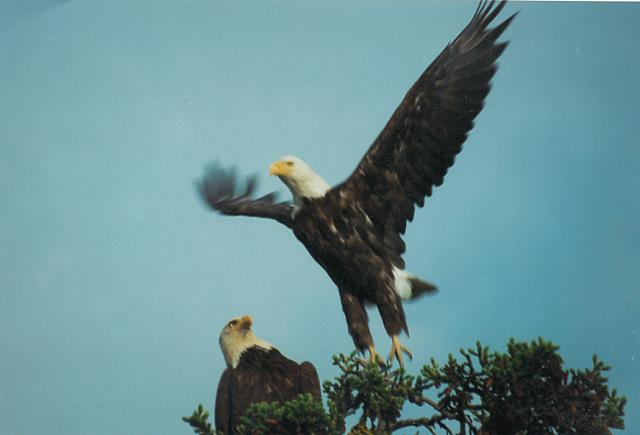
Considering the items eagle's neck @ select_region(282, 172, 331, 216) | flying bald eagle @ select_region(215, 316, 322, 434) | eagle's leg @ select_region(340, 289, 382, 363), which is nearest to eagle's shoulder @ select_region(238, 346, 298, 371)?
flying bald eagle @ select_region(215, 316, 322, 434)

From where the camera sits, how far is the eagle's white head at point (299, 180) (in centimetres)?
267

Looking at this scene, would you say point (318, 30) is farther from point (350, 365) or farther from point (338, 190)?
point (350, 365)

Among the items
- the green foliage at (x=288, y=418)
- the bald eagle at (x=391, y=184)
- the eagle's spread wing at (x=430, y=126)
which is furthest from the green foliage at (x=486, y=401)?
the eagle's spread wing at (x=430, y=126)

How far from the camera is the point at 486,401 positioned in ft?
7.79

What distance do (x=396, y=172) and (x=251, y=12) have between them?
78cm

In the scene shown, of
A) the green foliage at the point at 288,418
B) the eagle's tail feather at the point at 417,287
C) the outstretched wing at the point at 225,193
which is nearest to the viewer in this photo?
the green foliage at the point at 288,418

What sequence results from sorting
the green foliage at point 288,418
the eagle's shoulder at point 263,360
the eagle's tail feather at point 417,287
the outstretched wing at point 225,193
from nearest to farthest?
the green foliage at point 288,418 → the eagle's shoulder at point 263,360 → the eagle's tail feather at point 417,287 → the outstretched wing at point 225,193

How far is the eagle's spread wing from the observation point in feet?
8.65

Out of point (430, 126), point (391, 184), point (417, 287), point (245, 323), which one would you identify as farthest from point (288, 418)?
point (430, 126)

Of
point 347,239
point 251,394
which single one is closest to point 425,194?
point 347,239

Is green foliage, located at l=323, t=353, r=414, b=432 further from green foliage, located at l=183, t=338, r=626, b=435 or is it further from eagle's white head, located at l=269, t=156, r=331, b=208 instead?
eagle's white head, located at l=269, t=156, r=331, b=208

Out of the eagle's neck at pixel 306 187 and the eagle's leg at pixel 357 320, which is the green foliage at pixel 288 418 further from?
the eagle's neck at pixel 306 187

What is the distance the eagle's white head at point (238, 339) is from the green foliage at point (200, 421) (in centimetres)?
34

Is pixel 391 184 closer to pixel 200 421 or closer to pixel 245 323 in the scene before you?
pixel 245 323
